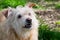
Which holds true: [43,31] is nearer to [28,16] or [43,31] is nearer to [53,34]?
[53,34]

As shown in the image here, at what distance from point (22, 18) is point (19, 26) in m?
0.21

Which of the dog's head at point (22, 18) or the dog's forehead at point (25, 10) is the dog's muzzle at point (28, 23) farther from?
the dog's forehead at point (25, 10)

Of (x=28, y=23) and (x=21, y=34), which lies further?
(x=21, y=34)

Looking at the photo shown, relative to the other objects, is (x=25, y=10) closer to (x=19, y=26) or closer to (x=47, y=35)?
(x=19, y=26)

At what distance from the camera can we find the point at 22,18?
745 centimetres

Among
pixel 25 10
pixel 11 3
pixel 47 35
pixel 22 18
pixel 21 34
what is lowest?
pixel 47 35

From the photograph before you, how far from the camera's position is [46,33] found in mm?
9523

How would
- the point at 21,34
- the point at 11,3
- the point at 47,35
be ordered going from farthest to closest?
1. the point at 11,3
2. the point at 47,35
3. the point at 21,34

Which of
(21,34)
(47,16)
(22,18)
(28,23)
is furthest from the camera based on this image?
(47,16)

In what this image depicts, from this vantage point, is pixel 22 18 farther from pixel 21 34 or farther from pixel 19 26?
pixel 21 34

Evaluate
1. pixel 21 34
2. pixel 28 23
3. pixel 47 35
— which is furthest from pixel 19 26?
pixel 47 35

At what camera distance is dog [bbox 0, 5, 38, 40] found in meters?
7.46

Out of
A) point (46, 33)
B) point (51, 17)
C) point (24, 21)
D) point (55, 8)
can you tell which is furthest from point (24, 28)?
point (55, 8)

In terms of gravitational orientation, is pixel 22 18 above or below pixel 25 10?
below
